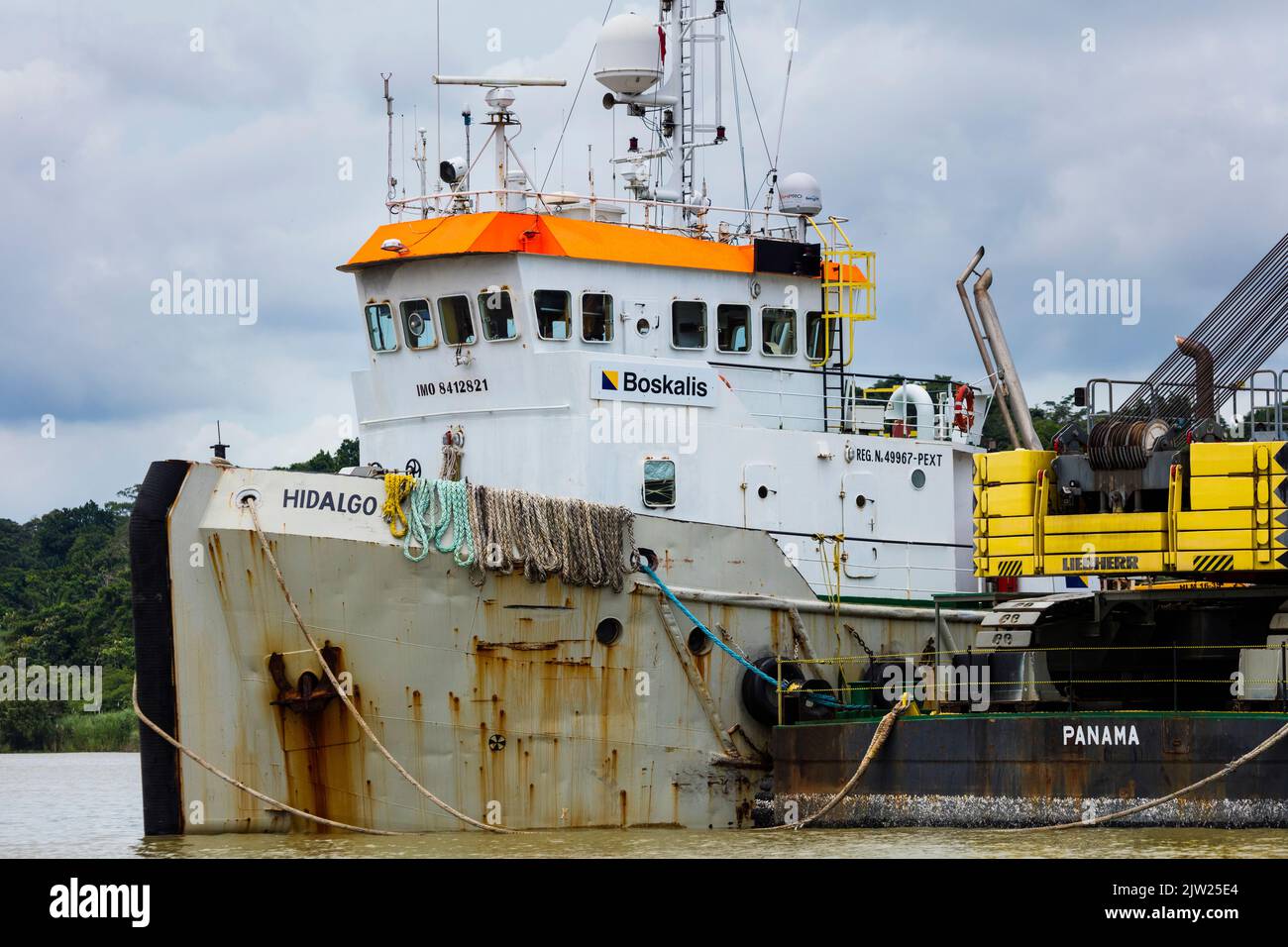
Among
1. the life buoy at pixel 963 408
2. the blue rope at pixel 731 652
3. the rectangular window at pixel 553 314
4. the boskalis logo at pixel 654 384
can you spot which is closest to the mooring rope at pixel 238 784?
the blue rope at pixel 731 652

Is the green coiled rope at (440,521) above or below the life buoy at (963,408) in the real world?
below

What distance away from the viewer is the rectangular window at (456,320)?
23234 mm

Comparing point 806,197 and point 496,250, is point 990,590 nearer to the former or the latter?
point 806,197

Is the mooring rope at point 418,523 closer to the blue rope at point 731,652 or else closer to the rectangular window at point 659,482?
the blue rope at point 731,652

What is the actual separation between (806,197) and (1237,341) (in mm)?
5559

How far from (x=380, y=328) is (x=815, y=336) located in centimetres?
526

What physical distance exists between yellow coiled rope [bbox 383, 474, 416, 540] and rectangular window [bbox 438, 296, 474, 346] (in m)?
3.63

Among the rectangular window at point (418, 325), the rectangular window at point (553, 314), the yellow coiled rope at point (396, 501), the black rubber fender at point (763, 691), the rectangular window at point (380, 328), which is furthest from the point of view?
the rectangular window at point (380, 328)

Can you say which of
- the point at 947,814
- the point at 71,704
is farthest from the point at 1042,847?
the point at 71,704

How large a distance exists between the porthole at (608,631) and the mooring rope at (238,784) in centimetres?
294

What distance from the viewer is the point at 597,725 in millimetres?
20906

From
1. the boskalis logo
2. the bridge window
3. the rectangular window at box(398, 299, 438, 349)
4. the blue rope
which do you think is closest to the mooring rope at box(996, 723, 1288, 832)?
the blue rope

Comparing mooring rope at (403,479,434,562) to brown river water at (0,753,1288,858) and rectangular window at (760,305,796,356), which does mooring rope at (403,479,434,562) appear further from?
rectangular window at (760,305,796,356)

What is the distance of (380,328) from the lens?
24047 mm
